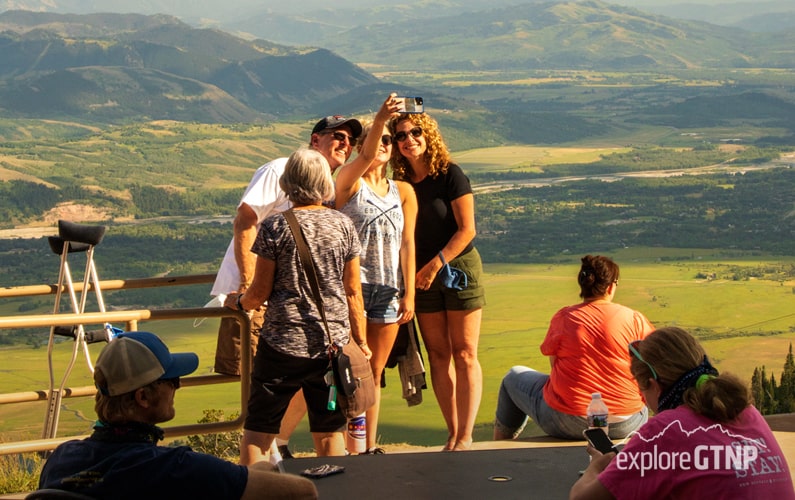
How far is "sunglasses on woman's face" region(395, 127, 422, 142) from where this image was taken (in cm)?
510

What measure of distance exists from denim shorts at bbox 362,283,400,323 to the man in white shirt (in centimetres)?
45

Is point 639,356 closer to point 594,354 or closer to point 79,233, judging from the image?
point 594,354

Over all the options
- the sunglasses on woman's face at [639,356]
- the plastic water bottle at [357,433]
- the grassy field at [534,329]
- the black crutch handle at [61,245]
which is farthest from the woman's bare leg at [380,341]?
the grassy field at [534,329]

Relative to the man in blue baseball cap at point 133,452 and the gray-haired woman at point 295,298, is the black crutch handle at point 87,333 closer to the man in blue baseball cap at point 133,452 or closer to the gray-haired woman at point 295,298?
the gray-haired woman at point 295,298

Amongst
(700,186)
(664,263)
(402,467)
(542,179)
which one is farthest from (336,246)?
(542,179)

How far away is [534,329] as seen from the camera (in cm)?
6719

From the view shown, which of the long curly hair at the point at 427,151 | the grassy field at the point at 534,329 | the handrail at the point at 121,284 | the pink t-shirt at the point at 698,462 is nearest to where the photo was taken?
the pink t-shirt at the point at 698,462

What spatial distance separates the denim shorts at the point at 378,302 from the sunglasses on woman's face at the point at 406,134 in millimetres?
714

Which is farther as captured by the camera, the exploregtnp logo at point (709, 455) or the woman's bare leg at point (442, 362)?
the woman's bare leg at point (442, 362)

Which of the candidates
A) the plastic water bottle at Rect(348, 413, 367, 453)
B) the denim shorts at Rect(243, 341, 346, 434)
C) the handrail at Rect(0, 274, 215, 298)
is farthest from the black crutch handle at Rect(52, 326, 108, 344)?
the plastic water bottle at Rect(348, 413, 367, 453)

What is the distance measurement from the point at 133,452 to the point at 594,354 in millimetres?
2605

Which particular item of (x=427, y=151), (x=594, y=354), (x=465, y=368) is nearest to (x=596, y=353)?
(x=594, y=354)

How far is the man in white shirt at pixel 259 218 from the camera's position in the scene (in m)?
4.57

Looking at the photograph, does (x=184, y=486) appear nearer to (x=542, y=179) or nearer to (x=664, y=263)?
(x=664, y=263)
